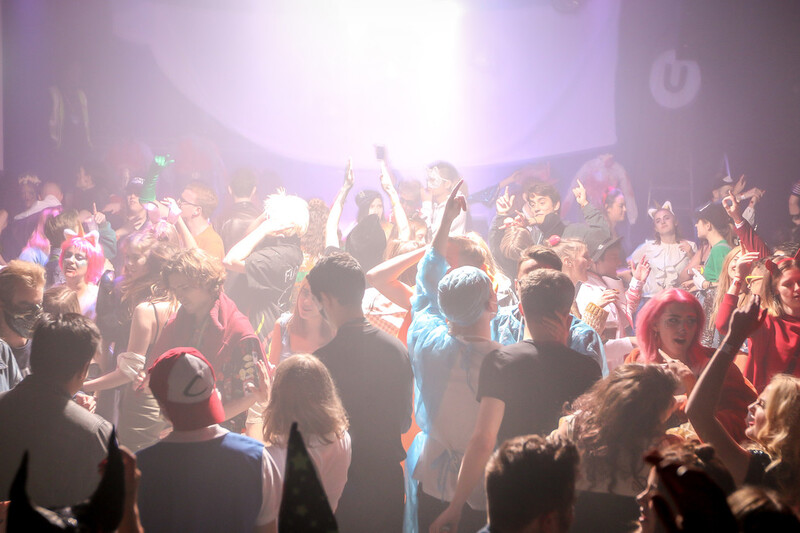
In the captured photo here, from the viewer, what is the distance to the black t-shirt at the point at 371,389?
7.17 ft

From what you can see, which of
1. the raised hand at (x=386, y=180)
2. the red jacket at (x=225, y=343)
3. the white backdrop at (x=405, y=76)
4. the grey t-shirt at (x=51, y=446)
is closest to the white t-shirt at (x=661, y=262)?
the white backdrop at (x=405, y=76)

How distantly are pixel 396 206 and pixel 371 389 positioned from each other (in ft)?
11.7

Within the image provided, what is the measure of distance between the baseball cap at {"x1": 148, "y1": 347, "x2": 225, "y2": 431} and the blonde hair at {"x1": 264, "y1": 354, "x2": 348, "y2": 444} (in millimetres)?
223

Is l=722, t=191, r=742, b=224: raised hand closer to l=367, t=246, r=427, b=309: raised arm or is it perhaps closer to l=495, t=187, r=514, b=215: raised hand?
l=495, t=187, r=514, b=215: raised hand

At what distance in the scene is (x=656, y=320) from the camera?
267 cm

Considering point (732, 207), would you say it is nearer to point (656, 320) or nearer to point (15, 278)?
point (656, 320)

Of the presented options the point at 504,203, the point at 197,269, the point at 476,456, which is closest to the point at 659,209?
the point at 504,203

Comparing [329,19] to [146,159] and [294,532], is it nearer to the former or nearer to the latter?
[146,159]

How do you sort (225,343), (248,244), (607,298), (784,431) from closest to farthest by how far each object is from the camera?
(784,431) → (225,343) → (607,298) → (248,244)

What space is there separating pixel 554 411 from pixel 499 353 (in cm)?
24

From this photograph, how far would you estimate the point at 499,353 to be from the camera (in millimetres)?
1984

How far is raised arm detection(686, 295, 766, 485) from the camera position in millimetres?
1724

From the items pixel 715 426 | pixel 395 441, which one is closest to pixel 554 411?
pixel 715 426

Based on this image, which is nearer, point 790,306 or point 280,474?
point 280,474
